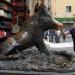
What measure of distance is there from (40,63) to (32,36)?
501 mm

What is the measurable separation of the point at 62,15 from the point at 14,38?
45.4 meters

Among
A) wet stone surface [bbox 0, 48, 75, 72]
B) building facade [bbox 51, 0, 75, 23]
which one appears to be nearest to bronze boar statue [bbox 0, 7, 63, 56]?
wet stone surface [bbox 0, 48, 75, 72]

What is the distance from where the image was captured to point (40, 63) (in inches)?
165

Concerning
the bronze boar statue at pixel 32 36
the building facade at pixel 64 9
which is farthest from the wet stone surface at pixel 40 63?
the building facade at pixel 64 9

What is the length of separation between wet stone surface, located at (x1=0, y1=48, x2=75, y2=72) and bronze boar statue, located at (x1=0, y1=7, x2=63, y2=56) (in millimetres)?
116

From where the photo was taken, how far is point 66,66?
4105mm

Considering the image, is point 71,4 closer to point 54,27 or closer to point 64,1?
point 64,1

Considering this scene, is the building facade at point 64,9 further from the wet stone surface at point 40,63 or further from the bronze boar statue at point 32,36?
the wet stone surface at point 40,63

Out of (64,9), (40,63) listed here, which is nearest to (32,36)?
(40,63)

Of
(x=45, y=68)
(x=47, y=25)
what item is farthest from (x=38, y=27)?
(x=45, y=68)

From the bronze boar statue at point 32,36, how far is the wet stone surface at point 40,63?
0.38 feet

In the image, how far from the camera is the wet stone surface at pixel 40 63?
406 cm

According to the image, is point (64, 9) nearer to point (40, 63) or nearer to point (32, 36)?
point (32, 36)

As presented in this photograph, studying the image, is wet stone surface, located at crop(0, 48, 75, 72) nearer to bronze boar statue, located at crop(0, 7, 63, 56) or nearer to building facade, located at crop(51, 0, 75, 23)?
bronze boar statue, located at crop(0, 7, 63, 56)
